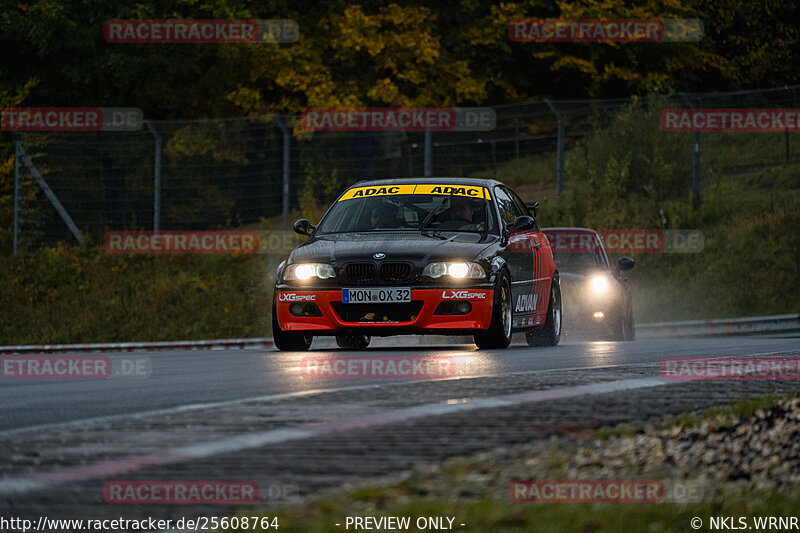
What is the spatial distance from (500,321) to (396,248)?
48.2 inches

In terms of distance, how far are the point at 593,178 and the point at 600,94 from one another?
837cm

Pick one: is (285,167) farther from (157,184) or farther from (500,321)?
(500,321)

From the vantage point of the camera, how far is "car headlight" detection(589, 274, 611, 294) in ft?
68.4

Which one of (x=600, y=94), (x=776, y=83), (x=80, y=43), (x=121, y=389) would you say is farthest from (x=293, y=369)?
(x=776, y=83)

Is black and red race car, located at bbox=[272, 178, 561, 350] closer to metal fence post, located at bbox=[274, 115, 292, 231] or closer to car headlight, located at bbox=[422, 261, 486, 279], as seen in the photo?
car headlight, located at bbox=[422, 261, 486, 279]

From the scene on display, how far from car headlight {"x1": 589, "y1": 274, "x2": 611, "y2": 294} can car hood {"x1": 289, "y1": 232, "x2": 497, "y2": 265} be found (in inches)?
215

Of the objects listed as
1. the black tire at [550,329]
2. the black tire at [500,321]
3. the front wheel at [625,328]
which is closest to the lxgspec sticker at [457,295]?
the black tire at [500,321]

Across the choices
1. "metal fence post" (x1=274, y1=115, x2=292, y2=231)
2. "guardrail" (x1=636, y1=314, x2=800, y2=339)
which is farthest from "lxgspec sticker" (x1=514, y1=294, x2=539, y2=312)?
"metal fence post" (x1=274, y1=115, x2=292, y2=231)

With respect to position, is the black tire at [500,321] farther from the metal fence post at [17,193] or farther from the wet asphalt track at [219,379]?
the metal fence post at [17,193]

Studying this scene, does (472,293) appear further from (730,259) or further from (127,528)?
(730,259)

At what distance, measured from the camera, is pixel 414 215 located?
16.2 m

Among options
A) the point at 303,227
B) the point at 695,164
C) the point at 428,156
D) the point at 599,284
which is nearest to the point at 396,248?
the point at 303,227

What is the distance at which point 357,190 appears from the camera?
16.9 meters

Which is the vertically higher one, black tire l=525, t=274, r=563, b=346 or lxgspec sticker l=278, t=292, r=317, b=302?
lxgspec sticker l=278, t=292, r=317, b=302
